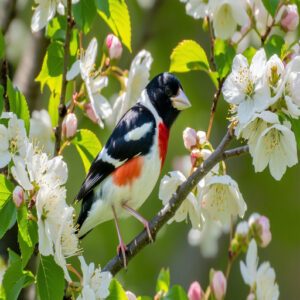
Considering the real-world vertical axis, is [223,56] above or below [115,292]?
above

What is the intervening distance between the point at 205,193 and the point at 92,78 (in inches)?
24.8

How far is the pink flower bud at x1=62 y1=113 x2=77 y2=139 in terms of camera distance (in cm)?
330

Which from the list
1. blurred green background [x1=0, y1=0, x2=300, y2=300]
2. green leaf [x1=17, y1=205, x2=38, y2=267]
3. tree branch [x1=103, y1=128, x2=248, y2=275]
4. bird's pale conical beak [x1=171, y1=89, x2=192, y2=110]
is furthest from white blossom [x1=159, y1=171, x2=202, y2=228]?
blurred green background [x1=0, y1=0, x2=300, y2=300]

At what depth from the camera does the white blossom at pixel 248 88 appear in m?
2.68

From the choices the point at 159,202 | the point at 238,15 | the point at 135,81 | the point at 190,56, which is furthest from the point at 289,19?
the point at 159,202

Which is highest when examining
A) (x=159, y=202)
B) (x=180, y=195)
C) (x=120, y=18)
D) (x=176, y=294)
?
(x=120, y=18)

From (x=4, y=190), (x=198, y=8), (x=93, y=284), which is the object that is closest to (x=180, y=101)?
(x=198, y=8)

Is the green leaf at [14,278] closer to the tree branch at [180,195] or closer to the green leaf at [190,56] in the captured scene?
the tree branch at [180,195]

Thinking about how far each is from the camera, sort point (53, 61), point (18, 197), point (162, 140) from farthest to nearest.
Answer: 1. point (162, 140)
2. point (53, 61)
3. point (18, 197)

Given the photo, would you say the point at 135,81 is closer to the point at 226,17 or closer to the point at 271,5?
the point at 226,17

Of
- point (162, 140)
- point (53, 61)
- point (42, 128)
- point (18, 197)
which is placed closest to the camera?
point (18, 197)

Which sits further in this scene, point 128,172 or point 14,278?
point 128,172

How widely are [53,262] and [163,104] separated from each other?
159 cm

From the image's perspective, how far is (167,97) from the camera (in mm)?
4152
